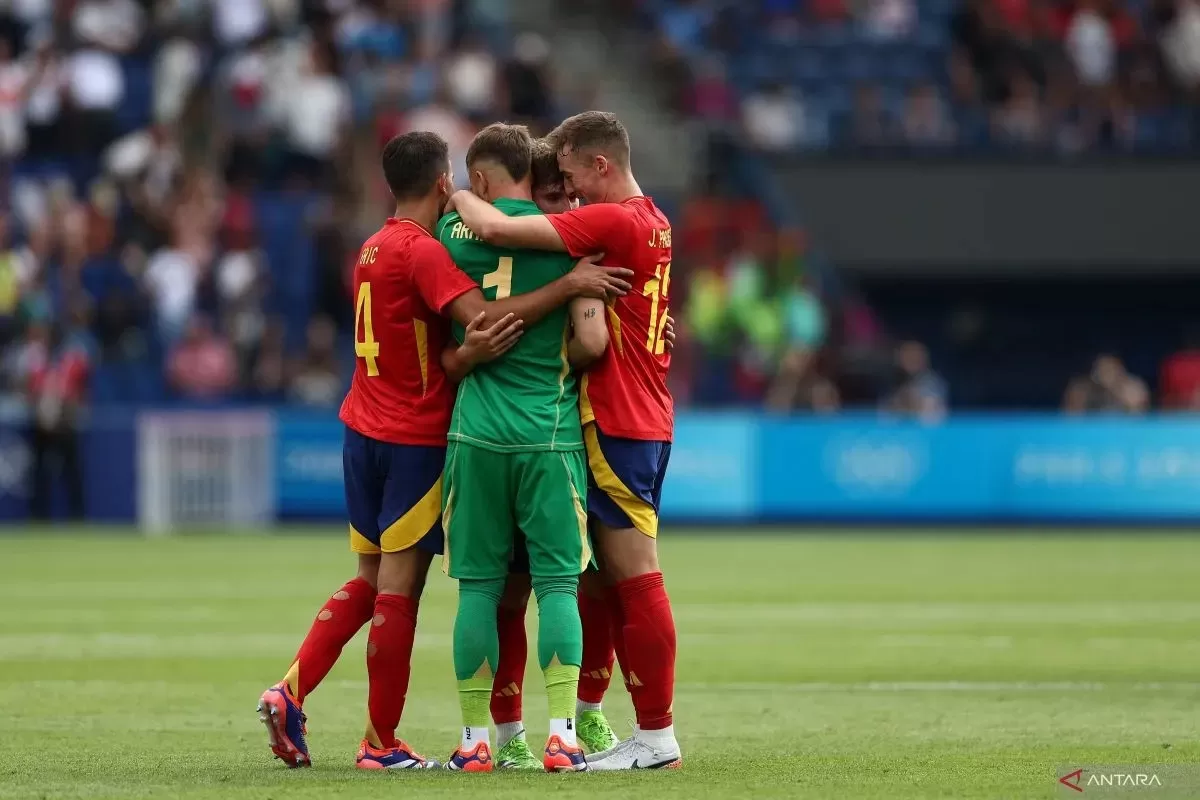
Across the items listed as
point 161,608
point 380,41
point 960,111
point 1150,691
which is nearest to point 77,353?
point 380,41

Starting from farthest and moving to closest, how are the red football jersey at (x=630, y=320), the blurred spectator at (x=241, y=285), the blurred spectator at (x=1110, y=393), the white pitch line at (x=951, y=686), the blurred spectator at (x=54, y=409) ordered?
the blurred spectator at (x=241, y=285), the blurred spectator at (x=1110, y=393), the blurred spectator at (x=54, y=409), the white pitch line at (x=951, y=686), the red football jersey at (x=630, y=320)

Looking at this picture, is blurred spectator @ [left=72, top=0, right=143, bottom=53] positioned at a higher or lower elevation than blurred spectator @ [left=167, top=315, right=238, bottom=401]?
higher

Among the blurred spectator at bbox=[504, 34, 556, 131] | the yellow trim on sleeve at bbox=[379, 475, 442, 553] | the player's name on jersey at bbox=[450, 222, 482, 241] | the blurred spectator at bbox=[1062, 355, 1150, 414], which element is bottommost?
the yellow trim on sleeve at bbox=[379, 475, 442, 553]

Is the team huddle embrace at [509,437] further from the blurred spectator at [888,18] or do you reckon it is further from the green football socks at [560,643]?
the blurred spectator at [888,18]

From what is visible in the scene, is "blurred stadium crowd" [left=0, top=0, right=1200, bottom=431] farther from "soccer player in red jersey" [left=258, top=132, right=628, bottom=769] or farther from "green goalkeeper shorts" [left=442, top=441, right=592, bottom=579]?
"green goalkeeper shorts" [left=442, top=441, right=592, bottom=579]

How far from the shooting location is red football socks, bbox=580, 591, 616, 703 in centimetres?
764

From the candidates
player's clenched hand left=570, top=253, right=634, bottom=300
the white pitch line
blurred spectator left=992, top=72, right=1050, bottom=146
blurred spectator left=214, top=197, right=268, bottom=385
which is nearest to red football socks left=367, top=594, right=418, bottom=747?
player's clenched hand left=570, top=253, right=634, bottom=300

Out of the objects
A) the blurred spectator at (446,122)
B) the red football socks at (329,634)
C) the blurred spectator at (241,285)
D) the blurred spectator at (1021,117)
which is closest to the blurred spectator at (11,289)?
the blurred spectator at (241,285)

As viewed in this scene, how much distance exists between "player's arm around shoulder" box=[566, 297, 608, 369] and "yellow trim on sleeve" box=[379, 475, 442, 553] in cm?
71

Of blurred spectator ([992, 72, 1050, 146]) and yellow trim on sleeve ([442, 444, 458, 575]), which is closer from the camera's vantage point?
yellow trim on sleeve ([442, 444, 458, 575])

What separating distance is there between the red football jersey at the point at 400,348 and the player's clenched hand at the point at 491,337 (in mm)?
247

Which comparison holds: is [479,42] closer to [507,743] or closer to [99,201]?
[99,201]

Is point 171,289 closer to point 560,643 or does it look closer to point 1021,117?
point 1021,117

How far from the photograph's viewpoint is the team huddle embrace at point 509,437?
705cm
